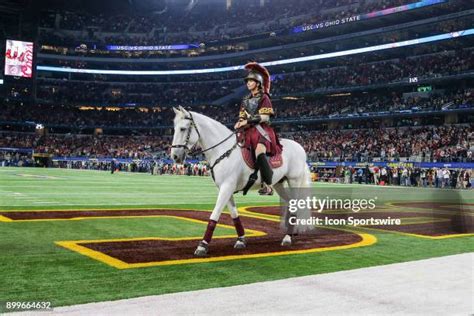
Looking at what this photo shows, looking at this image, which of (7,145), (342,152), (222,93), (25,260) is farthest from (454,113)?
(7,145)

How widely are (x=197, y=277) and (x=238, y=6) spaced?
3131 inches

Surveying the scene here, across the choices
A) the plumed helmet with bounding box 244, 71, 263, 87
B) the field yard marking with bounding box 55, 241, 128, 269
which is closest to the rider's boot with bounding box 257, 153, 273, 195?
the plumed helmet with bounding box 244, 71, 263, 87

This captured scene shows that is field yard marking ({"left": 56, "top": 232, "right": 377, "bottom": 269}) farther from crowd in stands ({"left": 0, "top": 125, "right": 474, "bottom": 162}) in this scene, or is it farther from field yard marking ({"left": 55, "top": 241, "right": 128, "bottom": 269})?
crowd in stands ({"left": 0, "top": 125, "right": 474, "bottom": 162})

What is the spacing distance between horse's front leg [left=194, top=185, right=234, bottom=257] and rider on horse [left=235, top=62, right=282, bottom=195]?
0.77 metres

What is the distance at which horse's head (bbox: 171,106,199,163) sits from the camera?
6.73 meters

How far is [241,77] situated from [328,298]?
222 ft

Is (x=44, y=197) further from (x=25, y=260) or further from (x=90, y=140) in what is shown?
(x=90, y=140)

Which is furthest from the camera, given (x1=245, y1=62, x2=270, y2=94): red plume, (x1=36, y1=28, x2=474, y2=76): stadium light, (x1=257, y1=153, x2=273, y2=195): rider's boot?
(x1=36, y1=28, x2=474, y2=76): stadium light

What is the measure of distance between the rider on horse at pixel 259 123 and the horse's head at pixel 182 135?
0.88 metres

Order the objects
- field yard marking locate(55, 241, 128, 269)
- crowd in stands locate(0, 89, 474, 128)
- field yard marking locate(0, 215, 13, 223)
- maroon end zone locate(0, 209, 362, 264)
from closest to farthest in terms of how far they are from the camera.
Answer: field yard marking locate(55, 241, 128, 269)
maroon end zone locate(0, 209, 362, 264)
field yard marking locate(0, 215, 13, 223)
crowd in stands locate(0, 89, 474, 128)

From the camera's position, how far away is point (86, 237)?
7980mm

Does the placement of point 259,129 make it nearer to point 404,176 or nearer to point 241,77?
point 404,176

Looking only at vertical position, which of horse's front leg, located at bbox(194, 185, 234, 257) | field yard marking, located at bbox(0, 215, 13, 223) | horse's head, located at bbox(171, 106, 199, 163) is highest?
horse's head, located at bbox(171, 106, 199, 163)

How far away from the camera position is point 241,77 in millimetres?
71000
